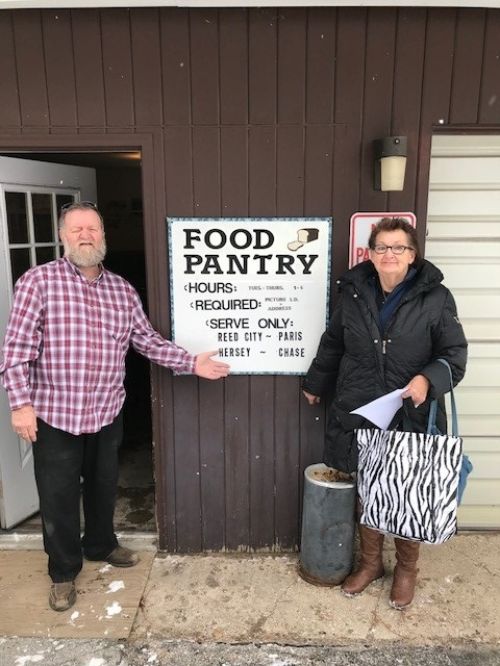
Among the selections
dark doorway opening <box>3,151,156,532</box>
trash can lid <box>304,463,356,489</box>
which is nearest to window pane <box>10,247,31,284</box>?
dark doorway opening <box>3,151,156,532</box>

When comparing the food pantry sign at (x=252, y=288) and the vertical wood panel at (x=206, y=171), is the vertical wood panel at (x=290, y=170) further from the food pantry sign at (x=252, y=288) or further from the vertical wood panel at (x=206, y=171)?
the vertical wood panel at (x=206, y=171)

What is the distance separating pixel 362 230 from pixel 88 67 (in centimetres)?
153

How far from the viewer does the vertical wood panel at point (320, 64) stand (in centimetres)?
254

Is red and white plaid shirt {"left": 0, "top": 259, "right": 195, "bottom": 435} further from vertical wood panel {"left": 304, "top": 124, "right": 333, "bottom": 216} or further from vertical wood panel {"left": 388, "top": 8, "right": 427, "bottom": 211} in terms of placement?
vertical wood panel {"left": 388, "top": 8, "right": 427, "bottom": 211}

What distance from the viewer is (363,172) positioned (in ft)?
8.72

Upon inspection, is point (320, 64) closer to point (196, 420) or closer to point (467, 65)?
point (467, 65)

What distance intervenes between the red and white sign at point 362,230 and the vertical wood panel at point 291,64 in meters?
0.56

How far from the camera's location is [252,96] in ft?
8.55

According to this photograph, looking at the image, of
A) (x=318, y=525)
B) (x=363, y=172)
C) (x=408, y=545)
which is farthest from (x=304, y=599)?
(x=363, y=172)

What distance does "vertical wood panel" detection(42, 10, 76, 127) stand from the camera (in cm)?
255

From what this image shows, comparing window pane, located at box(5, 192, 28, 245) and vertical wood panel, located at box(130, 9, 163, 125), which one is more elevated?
vertical wood panel, located at box(130, 9, 163, 125)

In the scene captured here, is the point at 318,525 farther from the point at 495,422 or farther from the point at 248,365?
the point at 495,422

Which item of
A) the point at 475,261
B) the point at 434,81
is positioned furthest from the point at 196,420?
the point at 434,81

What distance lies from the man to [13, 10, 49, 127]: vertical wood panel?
→ 550 millimetres
